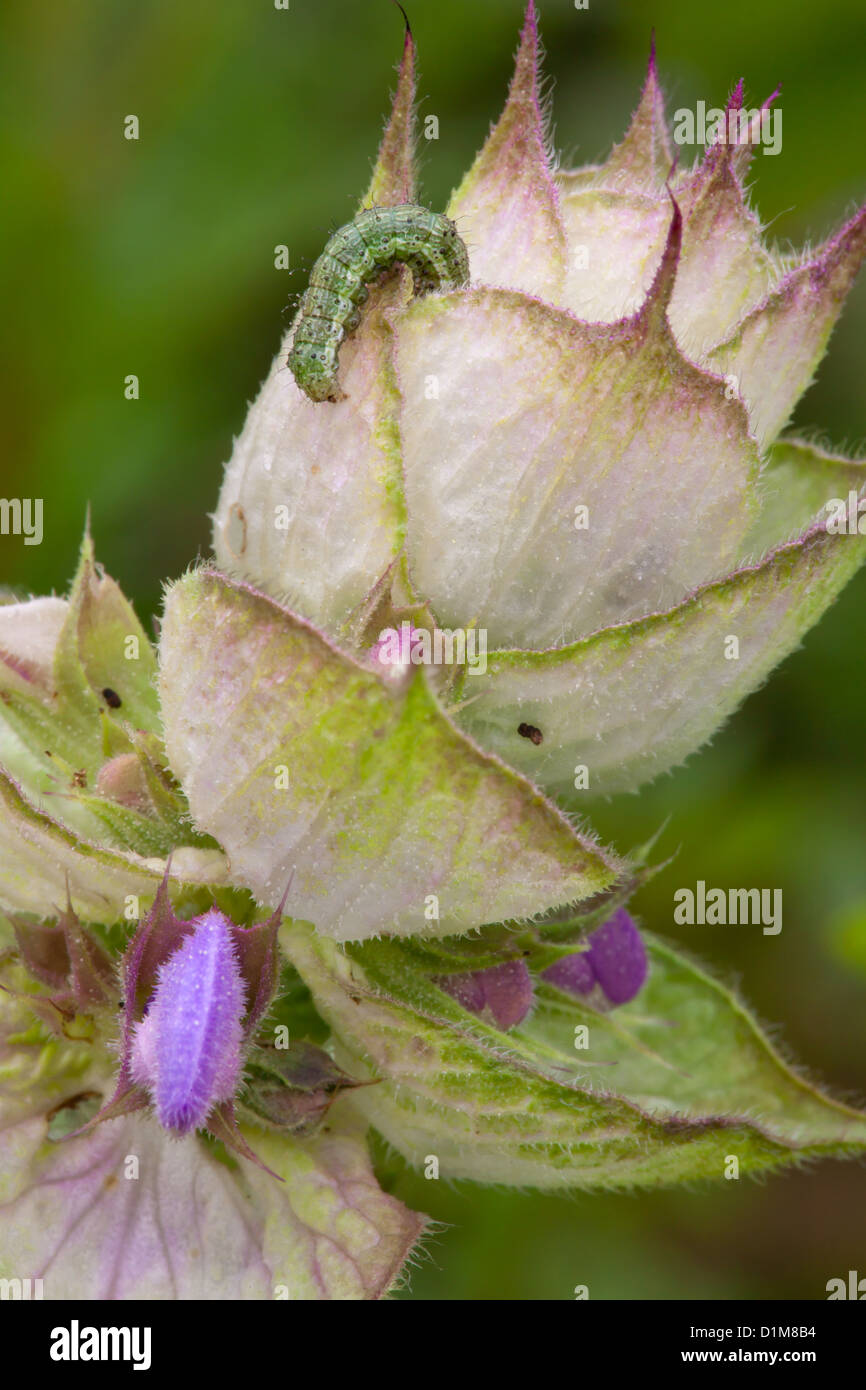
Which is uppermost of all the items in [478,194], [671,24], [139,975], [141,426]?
[671,24]

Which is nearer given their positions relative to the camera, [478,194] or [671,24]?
[478,194]

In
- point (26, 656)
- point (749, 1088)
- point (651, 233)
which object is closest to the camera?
point (651, 233)

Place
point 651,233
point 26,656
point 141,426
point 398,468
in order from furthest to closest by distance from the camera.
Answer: point 141,426
point 26,656
point 651,233
point 398,468

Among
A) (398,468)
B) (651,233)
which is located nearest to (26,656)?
(398,468)

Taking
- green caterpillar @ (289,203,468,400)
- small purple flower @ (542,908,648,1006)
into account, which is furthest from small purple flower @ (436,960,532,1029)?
green caterpillar @ (289,203,468,400)

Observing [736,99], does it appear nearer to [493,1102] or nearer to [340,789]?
[340,789]

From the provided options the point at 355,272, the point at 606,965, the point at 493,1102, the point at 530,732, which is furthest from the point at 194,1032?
the point at 355,272

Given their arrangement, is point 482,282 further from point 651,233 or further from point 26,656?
point 26,656

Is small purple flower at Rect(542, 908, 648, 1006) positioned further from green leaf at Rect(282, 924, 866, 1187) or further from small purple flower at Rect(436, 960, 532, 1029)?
small purple flower at Rect(436, 960, 532, 1029)
